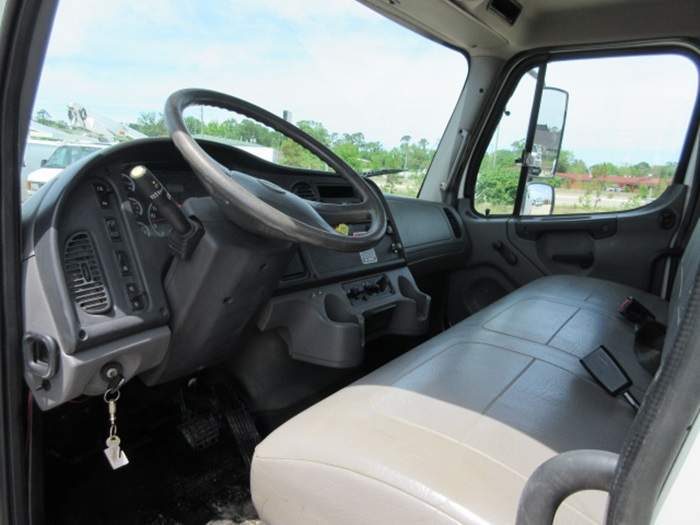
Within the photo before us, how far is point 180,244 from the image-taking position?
1230 mm

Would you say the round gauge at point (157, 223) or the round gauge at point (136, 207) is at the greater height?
the round gauge at point (136, 207)

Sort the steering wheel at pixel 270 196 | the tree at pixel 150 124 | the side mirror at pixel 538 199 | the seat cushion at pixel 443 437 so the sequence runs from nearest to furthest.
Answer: the seat cushion at pixel 443 437 → the steering wheel at pixel 270 196 → the tree at pixel 150 124 → the side mirror at pixel 538 199

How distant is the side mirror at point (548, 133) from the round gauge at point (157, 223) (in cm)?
221

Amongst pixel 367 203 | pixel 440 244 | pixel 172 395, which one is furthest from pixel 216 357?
pixel 440 244

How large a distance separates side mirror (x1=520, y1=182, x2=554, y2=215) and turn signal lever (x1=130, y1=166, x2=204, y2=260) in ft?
7.31

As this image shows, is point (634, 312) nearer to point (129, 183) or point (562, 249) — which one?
point (562, 249)

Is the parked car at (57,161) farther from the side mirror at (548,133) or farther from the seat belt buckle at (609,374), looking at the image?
the side mirror at (548,133)

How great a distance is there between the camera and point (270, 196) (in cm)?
119

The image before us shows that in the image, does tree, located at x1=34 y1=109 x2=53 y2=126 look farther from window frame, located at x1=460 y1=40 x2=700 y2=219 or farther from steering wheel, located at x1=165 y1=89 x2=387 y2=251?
window frame, located at x1=460 y1=40 x2=700 y2=219

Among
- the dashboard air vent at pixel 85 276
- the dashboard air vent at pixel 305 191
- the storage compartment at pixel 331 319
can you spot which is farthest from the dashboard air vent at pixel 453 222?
the dashboard air vent at pixel 85 276

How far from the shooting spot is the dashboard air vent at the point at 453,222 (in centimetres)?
292

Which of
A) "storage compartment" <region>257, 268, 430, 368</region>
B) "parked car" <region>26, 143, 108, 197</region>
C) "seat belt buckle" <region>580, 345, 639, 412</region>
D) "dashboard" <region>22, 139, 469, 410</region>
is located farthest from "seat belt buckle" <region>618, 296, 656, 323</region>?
"parked car" <region>26, 143, 108, 197</region>

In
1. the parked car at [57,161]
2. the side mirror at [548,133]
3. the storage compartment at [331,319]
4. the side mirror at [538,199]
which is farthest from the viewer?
the side mirror at [538,199]

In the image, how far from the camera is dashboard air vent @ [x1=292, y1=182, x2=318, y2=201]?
1.93m
